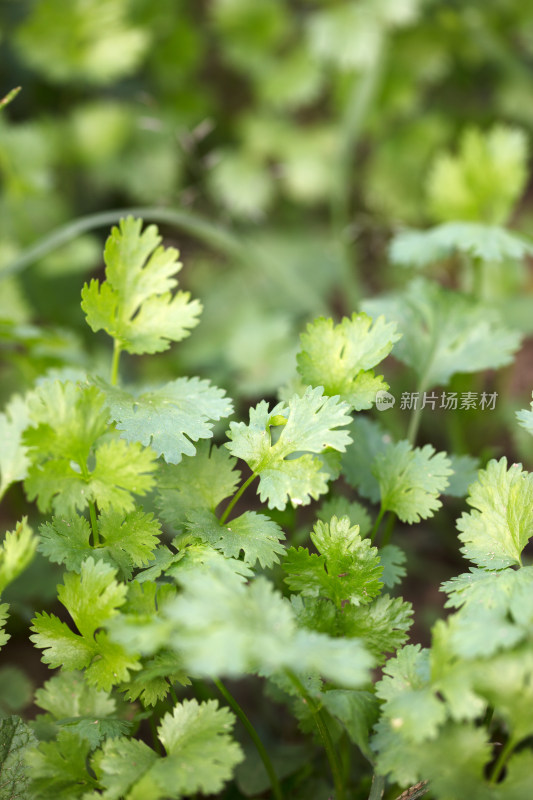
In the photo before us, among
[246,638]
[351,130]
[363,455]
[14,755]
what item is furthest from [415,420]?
[351,130]

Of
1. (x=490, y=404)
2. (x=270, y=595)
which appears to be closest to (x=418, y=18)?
(x=490, y=404)

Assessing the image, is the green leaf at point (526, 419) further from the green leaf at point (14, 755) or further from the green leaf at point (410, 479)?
the green leaf at point (14, 755)

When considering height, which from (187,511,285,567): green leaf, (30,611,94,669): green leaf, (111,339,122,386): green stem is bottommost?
(30,611,94,669): green leaf

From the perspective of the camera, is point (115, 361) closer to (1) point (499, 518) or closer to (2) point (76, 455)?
(2) point (76, 455)

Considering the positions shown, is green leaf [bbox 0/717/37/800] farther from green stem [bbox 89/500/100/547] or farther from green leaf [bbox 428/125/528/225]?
green leaf [bbox 428/125/528/225]

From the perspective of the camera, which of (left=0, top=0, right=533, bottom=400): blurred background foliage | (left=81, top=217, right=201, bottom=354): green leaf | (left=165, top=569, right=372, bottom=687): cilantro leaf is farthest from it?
(left=0, top=0, right=533, bottom=400): blurred background foliage

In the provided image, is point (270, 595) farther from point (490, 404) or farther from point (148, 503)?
point (490, 404)

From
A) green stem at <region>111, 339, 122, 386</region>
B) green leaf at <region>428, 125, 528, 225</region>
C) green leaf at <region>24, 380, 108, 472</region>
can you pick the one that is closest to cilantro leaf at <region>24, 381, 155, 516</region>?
green leaf at <region>24, 380, 108, 472</region>
